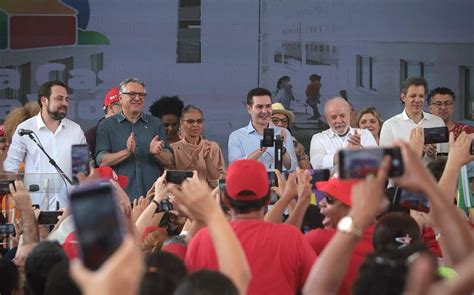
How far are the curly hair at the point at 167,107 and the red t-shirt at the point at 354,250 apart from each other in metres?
4.80

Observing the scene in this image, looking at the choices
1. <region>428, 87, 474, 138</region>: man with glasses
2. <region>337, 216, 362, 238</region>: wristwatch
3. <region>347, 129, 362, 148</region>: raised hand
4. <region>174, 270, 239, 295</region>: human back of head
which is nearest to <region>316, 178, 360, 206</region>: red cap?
<region>337, 216, 362, 238</region>: wristwatch

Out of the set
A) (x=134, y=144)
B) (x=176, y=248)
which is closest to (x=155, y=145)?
(x=134, y=144)

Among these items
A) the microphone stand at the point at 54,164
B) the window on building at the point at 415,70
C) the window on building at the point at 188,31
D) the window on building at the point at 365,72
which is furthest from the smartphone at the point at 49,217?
the window on building at the point at 415,70

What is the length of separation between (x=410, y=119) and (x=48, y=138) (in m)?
2.60

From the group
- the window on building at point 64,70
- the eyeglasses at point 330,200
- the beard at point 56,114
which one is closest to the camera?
the eyeglasses at point 330,200

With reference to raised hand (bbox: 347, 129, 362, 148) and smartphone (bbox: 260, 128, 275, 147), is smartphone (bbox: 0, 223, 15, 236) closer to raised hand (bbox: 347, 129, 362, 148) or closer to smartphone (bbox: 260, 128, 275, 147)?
smartphone (bbox: 260, 128, 275, 147)


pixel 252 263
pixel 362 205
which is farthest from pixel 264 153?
pixel 362 205

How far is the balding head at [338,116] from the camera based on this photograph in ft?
27.4

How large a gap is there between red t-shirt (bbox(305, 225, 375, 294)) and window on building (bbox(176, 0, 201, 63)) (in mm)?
5440

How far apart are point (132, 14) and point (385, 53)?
2257 millimetres

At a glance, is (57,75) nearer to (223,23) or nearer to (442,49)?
(223,23)

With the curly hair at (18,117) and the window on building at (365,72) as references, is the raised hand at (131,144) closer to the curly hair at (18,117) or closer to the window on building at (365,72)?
the curly hair at (18,117)

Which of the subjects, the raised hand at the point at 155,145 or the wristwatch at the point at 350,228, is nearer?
the wristwatch at the point at 350,228

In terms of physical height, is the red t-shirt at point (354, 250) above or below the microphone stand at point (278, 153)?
below
